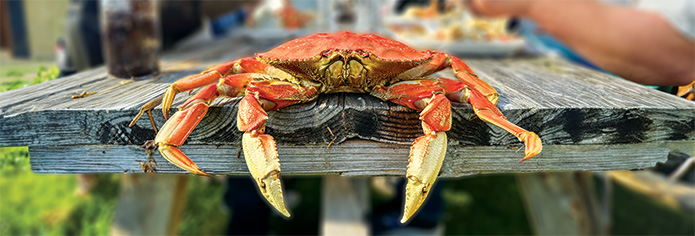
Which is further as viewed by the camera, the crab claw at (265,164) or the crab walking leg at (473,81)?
the crab walking leg at (473,81)

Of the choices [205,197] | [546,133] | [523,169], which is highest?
[546,133]

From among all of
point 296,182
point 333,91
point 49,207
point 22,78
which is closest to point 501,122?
point 333,91

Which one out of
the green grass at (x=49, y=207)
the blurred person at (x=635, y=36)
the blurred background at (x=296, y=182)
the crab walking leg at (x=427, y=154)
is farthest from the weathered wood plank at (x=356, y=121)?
the green grass at (x=49, y=207)

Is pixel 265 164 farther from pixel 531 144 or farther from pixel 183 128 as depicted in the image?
pixel 531 144

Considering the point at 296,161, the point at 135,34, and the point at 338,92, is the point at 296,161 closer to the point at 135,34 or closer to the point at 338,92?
the point at 338,92

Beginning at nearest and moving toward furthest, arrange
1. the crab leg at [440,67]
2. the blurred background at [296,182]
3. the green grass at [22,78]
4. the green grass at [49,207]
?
1. the crab leg at [440,67]
2. the green grass at [22,78]
3. the blurred background at [296,182]
4. the green grass at [49,207]

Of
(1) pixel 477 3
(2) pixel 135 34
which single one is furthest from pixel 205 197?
(1) pixel 477 3

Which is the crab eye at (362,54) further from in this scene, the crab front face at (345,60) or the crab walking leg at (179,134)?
the crab walking leg at (179,134)

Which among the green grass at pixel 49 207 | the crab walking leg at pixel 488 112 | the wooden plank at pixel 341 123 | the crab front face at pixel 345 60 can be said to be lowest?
the green grass at pixel 49 207
